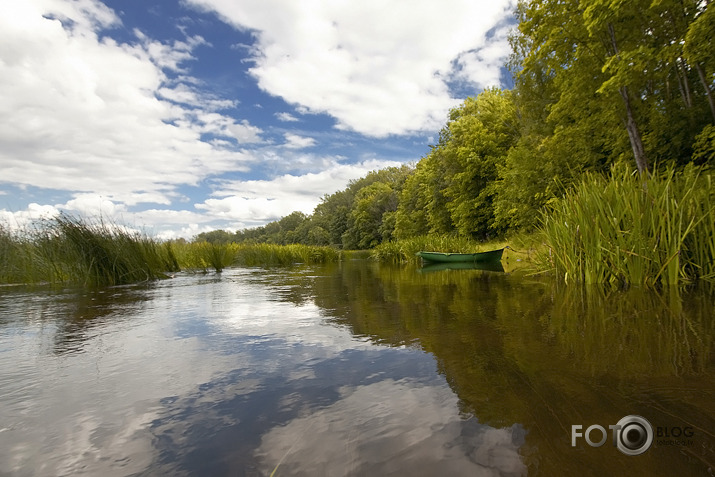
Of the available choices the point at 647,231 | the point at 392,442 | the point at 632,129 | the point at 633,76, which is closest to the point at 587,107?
the point at 632,129

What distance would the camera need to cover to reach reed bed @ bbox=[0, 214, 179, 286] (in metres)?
7.62

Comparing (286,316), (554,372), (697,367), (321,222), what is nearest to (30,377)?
(286,316)

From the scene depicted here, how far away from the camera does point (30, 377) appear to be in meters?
2.19

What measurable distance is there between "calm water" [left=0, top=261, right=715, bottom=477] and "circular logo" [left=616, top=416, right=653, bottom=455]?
4cm

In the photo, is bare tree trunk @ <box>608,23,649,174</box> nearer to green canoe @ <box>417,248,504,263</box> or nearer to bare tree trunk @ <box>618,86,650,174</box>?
bare tree trunk @ <box>618,86,650,174</box>

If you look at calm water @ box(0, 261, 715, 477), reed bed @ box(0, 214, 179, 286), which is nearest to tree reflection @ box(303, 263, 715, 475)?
calm water @ box(0, 261, 715, 477)

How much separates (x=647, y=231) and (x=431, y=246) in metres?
→ 17.3

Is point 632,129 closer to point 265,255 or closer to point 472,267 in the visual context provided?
point 472,267

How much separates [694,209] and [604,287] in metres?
1.41

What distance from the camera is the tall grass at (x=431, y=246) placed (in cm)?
2031

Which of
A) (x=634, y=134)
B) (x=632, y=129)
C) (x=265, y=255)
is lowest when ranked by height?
(x=265, y=255)

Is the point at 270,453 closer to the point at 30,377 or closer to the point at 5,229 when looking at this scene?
the point at 30,377

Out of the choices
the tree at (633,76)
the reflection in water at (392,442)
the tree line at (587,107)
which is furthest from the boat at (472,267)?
the reflection in water at (392,442)

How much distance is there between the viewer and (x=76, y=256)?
7668 mm
